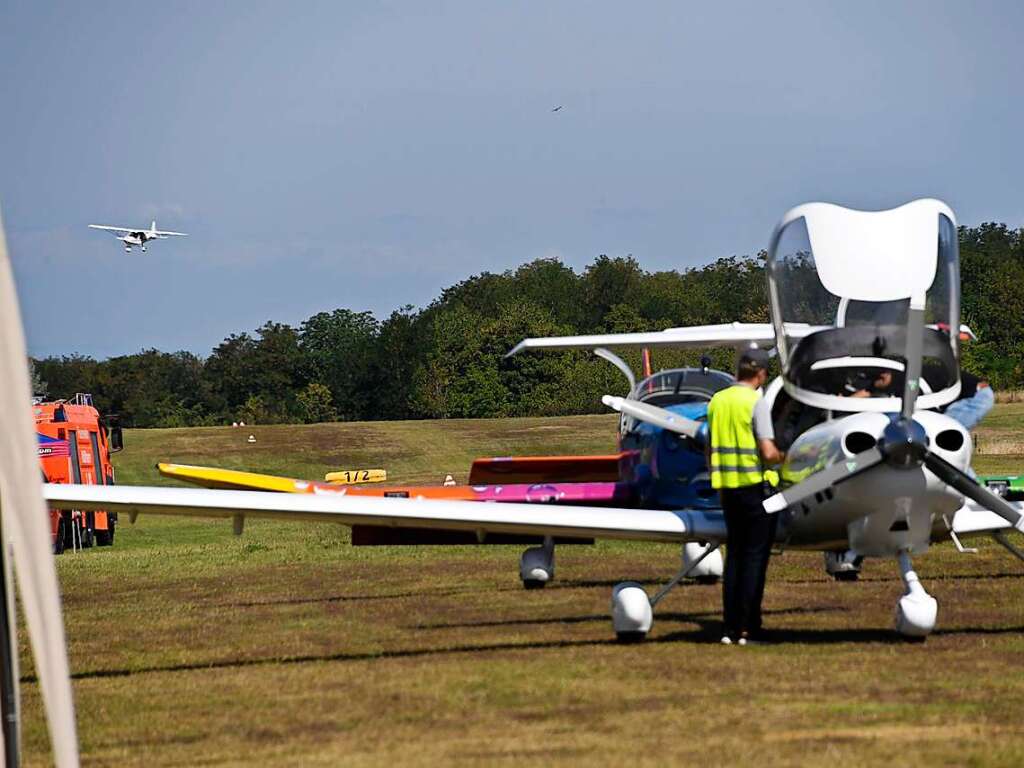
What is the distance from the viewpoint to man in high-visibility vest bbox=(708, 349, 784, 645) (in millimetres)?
9562

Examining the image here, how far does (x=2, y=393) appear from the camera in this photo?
505 cm

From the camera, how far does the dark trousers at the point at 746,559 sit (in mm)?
9602

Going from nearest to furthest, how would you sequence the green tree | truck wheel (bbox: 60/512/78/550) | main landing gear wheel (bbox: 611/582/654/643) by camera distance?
main landing gear wheel (bbox: 611/582/654/643), truck wheel (bbox: 60/512/78/550), the green tree

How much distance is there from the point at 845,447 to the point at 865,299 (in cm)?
136

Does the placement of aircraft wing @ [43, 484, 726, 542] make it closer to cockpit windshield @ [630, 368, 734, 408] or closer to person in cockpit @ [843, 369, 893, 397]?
person in cockpit @ [843, 369, 893, 397]

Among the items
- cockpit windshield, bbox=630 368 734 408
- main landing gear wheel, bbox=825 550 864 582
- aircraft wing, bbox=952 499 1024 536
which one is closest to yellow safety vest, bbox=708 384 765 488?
aircraft wing, bbox=952 499 1024 536

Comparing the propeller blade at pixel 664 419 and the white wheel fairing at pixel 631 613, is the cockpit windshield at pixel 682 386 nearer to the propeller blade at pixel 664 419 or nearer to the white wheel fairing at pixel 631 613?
the propeller blade at pixel 664 419

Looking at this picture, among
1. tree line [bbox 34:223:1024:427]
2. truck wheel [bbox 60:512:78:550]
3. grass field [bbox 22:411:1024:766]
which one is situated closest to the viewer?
grass field [bbox 22:411:1024:766]

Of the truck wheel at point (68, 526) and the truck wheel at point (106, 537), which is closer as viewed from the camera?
the truck wheel at point (68, 526)

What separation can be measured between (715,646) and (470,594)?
4.35 metres

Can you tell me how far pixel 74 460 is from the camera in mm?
26391

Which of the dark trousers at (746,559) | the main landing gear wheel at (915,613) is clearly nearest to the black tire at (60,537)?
the dark trousers at (746,559)

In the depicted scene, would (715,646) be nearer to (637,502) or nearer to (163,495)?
(163,495)

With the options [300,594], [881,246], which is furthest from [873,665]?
[300,594]
